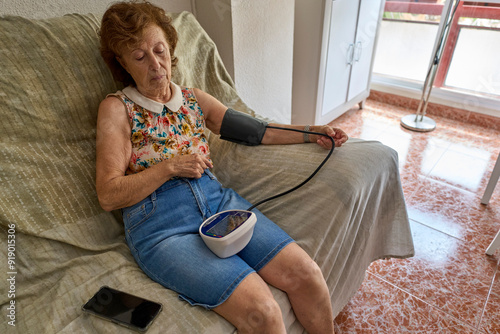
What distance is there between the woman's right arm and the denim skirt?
5 cm

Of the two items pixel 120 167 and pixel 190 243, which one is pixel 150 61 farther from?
pixel 190 243

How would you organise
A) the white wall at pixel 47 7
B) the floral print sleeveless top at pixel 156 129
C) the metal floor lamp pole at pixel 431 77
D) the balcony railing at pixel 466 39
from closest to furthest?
1. the floral print sleeveless top at pixel 156 129
2. the white wall at pixel 47 7
3. the metal floor lamp pole at pixel 431 77
4. the balcony railing at pixel 466 39

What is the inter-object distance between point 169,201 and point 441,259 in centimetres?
126

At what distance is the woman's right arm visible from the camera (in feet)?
2.96

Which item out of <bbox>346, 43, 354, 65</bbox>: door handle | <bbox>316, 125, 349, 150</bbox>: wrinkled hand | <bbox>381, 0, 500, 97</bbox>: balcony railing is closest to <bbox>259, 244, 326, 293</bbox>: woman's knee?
<bbox>316, 125, 349, 150</bbox>: wrinkled hand

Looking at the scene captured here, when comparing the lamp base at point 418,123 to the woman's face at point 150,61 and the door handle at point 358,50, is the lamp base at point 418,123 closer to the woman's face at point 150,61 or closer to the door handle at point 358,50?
the door handle at point 358,50

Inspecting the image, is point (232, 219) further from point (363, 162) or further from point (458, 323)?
point (458, 323)

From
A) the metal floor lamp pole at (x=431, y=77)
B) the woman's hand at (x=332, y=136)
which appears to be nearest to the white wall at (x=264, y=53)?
the woman's hand at (x=332, y=136)

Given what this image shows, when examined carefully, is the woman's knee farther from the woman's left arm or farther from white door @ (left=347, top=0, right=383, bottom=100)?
white door @ (left=347, top=0, right=383, bottom=100)

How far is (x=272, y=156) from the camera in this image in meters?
1.17

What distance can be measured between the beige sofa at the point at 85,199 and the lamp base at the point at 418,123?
164 cm

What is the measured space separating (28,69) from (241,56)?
1.01m

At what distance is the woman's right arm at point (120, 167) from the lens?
90cm

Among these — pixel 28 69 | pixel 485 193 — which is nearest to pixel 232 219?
pixel 28 69
